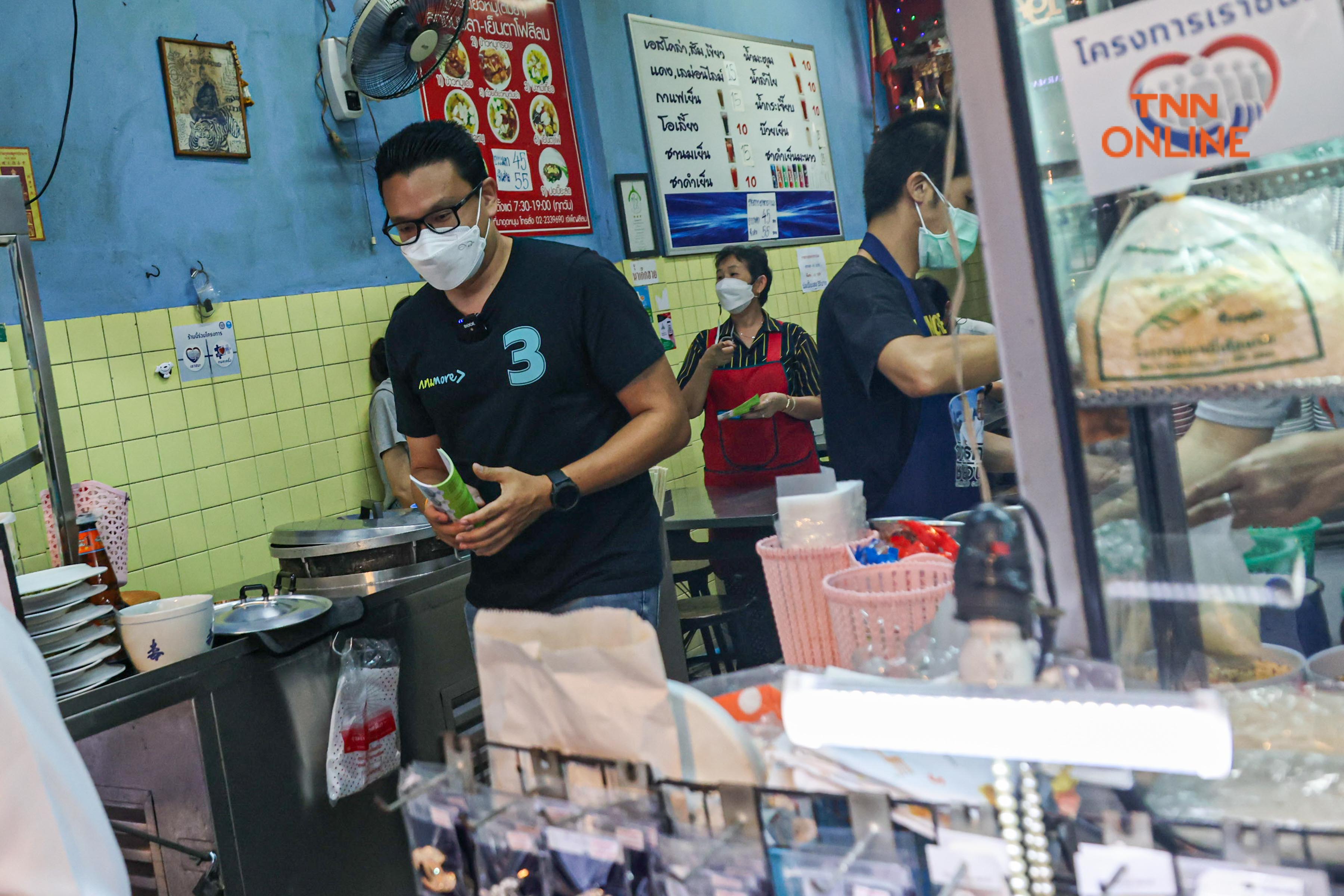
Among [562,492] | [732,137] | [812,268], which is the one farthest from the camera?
[812,268]

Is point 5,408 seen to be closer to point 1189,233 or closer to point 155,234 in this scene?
point 155,234

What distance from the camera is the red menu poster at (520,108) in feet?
16.4

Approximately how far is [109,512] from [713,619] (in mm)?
1985

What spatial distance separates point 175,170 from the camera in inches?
147

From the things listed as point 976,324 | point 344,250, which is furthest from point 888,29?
point 976,324

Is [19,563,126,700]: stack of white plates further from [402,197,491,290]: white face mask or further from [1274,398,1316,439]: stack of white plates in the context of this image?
[1274,398,1316,439]: stack of white plates

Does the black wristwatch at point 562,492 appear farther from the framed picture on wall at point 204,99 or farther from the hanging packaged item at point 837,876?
the framed picture on wall at point 204,99

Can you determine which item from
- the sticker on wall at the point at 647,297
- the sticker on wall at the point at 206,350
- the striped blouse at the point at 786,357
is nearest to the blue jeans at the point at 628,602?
the sticker on wall at the point at 206,350

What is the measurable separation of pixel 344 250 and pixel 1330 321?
3.97m

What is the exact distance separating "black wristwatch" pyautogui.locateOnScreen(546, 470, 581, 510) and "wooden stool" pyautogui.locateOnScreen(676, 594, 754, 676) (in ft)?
5.96

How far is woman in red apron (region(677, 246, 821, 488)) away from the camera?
14.8 ft

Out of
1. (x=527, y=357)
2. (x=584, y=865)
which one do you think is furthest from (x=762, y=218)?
(x=584, y=865)

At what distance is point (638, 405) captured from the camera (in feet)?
7.16

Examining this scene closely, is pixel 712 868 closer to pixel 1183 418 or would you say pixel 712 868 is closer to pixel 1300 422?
pixel 1183 418
